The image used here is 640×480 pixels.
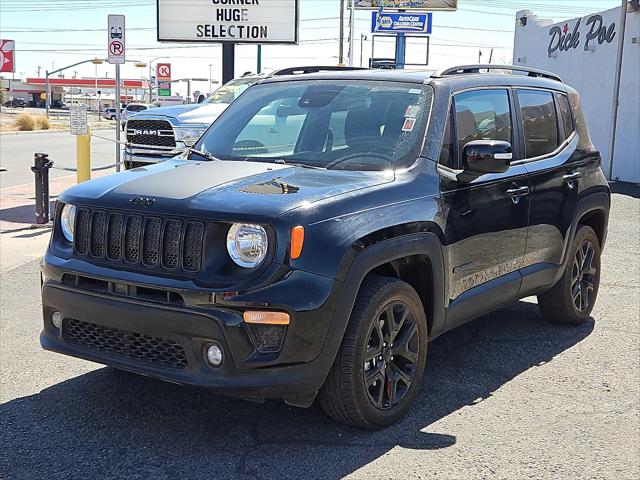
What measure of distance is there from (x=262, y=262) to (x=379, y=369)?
0.97 meters

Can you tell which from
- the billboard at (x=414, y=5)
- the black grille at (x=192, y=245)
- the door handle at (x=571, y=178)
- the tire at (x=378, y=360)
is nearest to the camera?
the black grille at (x=192, y=245)

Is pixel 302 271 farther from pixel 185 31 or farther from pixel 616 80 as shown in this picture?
pixel 616 80

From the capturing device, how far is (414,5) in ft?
105

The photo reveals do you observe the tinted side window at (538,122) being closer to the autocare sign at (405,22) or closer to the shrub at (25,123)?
the autocare sign at (405,22)

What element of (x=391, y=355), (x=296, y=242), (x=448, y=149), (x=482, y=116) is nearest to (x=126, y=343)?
(x=296, y=242)

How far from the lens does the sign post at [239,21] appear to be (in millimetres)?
15938

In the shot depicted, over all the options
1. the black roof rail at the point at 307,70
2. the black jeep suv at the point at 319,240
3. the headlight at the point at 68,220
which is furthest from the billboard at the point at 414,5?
the headlight at the point at 68,220

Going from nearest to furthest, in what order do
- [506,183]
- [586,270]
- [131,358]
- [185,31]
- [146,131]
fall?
[131,358]
[506,183]
[586,270]
[146,131]
[185,31]

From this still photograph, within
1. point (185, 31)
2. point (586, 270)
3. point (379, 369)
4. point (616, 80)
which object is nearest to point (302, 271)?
point (379, 369)

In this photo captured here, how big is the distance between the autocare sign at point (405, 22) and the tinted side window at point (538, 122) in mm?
27328

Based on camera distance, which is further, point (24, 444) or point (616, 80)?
point (616, 80)

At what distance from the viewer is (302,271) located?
3.73 meters

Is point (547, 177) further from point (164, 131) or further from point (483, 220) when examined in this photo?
point (164, 131)

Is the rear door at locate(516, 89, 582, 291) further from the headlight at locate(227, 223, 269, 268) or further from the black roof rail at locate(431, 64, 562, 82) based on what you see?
the headlight at locate(227, 223, 269, 268)
